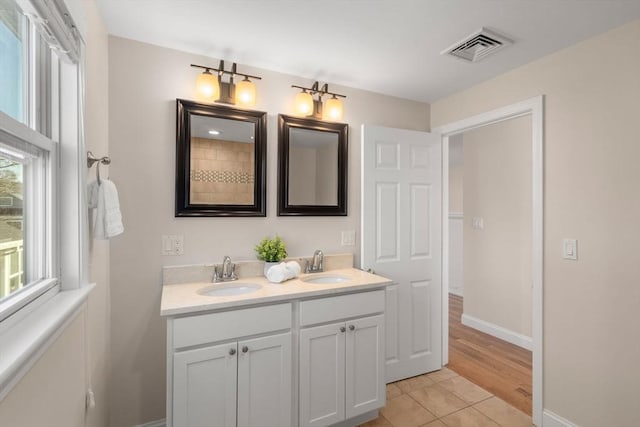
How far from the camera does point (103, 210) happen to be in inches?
53.9

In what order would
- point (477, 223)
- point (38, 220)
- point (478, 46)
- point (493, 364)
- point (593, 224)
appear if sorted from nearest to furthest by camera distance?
1. point (38, 220)
2. point (593, 224)
3. point (478, 46)
4. point (493, 364)
5. point (477, 223)

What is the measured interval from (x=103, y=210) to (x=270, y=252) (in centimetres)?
98

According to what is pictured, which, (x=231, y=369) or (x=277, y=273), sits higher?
(x=277, y=273)

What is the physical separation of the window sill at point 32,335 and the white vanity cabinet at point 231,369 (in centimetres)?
49

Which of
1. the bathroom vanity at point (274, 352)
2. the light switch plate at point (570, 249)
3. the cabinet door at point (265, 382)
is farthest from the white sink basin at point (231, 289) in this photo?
the light switch plate at point (570, 249)

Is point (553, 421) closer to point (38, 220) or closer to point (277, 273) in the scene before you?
point (277, 273)

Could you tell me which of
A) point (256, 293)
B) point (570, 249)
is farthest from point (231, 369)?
point (570, 249)

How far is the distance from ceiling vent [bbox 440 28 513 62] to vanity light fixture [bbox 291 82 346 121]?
772mm

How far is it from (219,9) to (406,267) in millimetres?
2160

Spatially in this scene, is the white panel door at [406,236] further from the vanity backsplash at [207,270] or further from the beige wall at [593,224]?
the beige wall at [593,224]

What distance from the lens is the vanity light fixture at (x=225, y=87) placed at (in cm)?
190

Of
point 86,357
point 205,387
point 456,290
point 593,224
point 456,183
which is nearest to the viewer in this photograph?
point 86,357

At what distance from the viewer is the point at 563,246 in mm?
1901

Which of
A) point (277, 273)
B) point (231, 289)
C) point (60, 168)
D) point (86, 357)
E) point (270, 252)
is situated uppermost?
point (60, 168)
